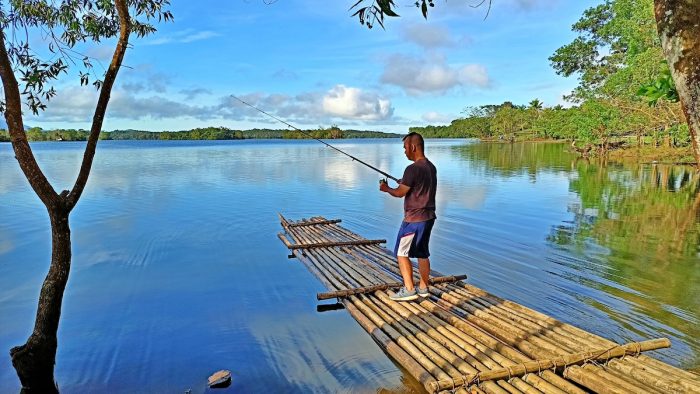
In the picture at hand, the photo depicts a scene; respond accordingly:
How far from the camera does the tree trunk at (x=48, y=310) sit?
451 centimetres

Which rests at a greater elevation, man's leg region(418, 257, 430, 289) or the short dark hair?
the short dark hair

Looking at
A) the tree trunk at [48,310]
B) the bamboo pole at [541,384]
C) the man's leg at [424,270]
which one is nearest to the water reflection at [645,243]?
the bamboo pole at [541,384]

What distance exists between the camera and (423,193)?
5703mm

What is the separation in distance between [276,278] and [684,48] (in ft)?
25.6

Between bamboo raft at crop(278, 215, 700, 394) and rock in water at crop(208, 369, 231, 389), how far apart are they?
5.42 ft

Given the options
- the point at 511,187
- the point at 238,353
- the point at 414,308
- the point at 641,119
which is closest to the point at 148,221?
the point at 238,353

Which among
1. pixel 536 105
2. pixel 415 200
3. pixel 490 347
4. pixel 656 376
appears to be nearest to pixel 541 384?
pixel 490 347

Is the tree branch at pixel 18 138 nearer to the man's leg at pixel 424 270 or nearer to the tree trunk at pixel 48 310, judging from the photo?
the tree trunk at pixel 48 310

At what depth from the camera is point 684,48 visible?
5.08 ft

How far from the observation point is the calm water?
208 inches

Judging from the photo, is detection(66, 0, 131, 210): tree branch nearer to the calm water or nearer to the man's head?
the calm water

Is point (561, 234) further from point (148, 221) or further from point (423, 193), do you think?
point (148, 221)

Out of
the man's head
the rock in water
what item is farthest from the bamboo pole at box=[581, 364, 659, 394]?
the rock in water

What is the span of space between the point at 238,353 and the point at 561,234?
8.91 m
